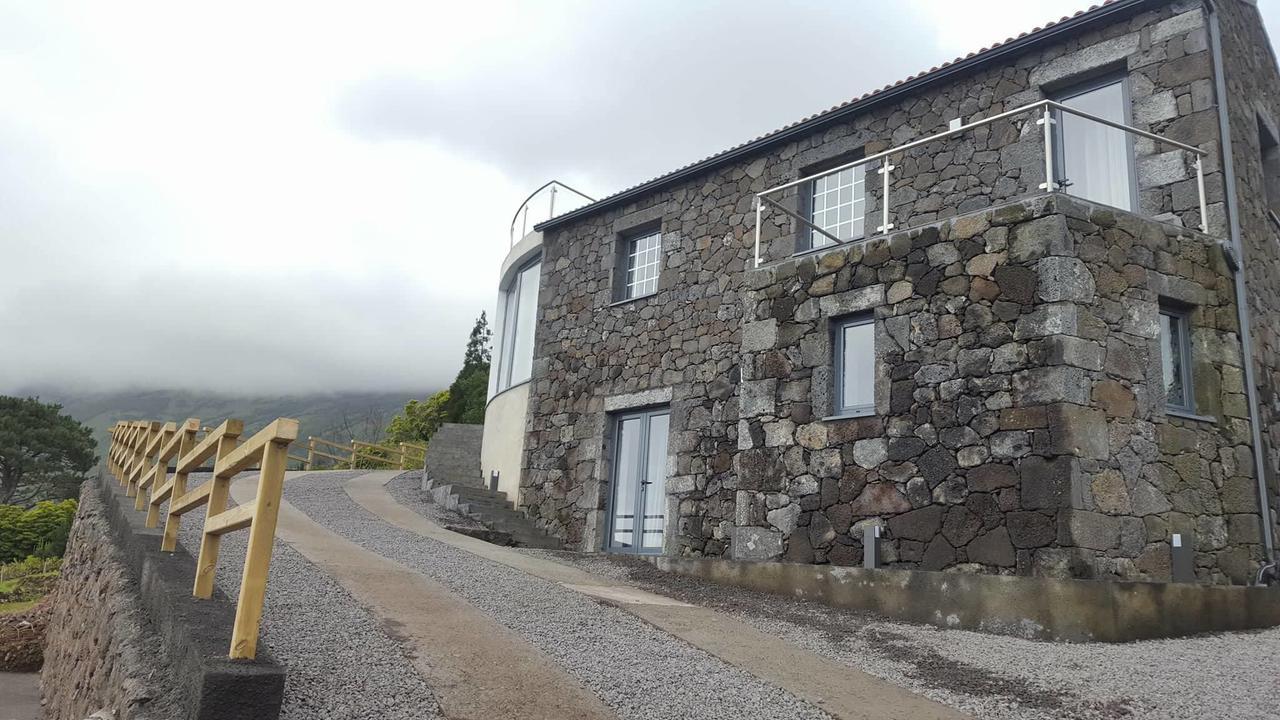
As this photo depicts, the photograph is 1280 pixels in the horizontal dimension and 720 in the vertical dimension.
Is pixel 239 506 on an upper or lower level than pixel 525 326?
lower

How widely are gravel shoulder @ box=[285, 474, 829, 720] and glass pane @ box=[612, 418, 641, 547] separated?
128 inches

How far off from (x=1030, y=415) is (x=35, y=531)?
2002 cm

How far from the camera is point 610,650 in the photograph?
5.09 m

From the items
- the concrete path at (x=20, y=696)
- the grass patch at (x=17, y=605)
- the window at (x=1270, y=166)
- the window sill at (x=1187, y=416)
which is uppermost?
the window at (x=1270, y=166)

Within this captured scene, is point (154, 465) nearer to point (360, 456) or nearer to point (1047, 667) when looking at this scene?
point (1047, 667)

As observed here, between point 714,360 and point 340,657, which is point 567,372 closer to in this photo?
point 714,360

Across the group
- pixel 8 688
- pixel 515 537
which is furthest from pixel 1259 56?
pixel 8 688

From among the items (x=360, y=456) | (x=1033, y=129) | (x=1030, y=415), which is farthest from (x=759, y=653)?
(x=360, y=456)

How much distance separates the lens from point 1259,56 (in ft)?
31.4

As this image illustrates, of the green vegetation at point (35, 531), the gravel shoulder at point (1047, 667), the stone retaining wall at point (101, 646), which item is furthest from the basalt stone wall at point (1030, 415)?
the green vegetation at point (35, 531)

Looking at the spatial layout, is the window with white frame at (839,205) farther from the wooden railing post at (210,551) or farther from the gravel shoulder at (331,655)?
the wooden railing post at (210,551)

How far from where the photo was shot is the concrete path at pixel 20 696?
7746 mm

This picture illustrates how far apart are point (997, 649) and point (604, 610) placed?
2.57 m

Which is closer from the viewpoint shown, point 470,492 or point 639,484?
point 639,484
